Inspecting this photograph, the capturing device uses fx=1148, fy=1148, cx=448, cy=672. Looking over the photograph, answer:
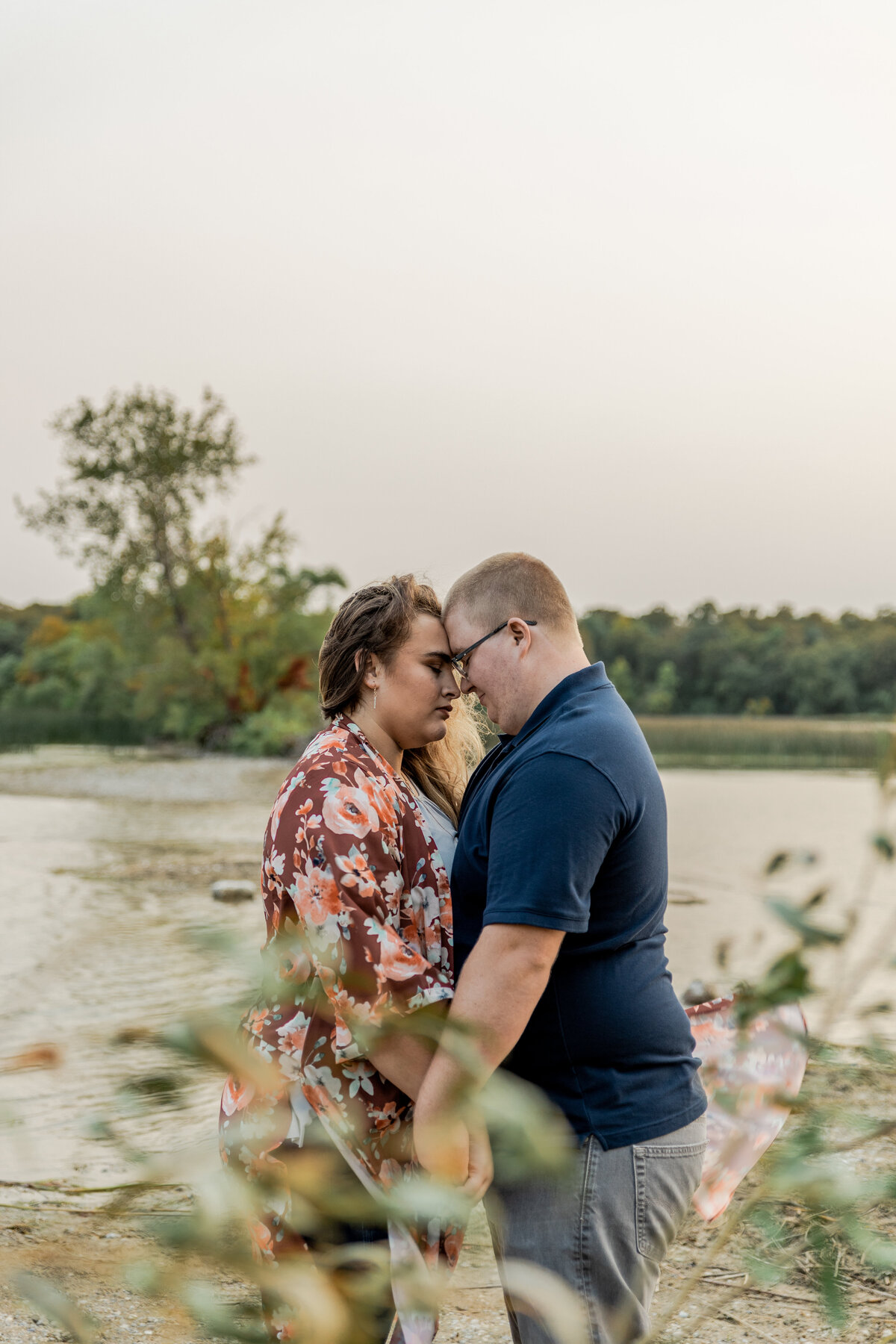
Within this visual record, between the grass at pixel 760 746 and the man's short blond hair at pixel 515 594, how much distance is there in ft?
70.4

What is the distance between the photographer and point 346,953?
194 cm

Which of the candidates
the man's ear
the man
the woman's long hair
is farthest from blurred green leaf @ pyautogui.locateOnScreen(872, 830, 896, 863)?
the woman's long hair

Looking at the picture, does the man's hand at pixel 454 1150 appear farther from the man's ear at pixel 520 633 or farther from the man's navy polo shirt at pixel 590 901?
the man's ear at pixel 520 633

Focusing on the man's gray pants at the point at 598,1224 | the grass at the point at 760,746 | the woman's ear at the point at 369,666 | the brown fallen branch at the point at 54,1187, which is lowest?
the grass at the point at 760,746

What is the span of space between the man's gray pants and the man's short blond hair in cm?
96

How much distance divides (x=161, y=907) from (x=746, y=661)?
53070mm

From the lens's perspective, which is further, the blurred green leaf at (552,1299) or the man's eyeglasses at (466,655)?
the man's eyeglasses at (466,655)

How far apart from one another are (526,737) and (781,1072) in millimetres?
856

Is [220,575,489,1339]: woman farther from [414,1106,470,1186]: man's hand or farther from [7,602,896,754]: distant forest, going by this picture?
[7,602,896,754]: distant forest

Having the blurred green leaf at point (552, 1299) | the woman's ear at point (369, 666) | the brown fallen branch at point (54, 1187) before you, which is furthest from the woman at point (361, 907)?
the brown fallen branch at point (54, 1187)

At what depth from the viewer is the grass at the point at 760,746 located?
28406 mm

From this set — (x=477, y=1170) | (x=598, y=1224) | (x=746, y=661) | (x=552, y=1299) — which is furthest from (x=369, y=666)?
(x=746, y=661)

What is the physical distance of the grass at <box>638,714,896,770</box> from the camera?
28406 millimetres

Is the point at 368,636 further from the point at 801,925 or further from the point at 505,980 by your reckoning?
the point at 801,925
